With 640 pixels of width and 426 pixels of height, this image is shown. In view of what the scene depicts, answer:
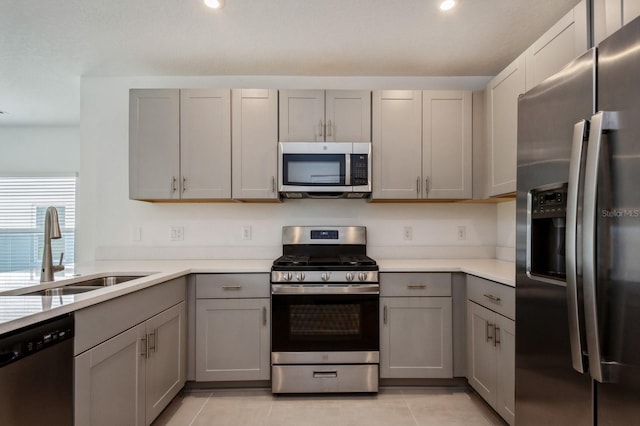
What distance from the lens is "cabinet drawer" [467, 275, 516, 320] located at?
1796 mm

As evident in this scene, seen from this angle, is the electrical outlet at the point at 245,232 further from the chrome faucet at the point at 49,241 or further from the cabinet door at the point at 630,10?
the cabinet door at the point at 630,10

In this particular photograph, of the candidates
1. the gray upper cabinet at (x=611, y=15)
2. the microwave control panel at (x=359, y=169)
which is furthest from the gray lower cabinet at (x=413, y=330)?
the gray upper cabinet at (x=611, y=15)

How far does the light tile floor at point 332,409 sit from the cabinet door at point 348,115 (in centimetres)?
180

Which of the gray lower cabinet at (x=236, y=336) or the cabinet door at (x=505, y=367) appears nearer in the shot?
the cabinet door at (x=505, y=367)

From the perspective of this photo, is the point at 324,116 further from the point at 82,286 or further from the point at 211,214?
the point at 82,286

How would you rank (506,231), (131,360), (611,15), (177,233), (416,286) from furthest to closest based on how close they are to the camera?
(177,233) < (506,231) < (416,286) < (131,360) < (611,15)

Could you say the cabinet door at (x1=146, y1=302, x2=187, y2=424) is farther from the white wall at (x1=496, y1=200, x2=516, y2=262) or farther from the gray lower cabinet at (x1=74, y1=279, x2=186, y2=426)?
the white wall at (x1=496, y1=200, x2=516, y2=262)

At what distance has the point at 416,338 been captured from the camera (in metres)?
2.35

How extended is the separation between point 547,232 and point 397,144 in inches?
57.9

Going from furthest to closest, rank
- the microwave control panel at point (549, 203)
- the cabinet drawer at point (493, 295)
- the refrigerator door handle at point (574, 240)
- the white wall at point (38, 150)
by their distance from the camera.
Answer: the white wall at point (38, 150) → the cabinet drawer at point (493, 295) → the microwave control panel at point (549, 203) → the refrigerator door handle at point (574, 240)

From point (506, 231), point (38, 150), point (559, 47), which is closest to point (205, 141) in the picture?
point (559, 47)

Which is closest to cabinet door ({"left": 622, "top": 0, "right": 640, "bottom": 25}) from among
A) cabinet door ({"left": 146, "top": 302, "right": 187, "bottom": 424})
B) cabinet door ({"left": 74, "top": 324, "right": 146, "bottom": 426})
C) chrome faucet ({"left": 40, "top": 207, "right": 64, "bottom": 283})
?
cabinet door ({"left": 74, "top": 324, "right": 146, "bottom": 426})

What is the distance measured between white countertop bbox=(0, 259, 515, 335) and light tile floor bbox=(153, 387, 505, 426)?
0.83 m

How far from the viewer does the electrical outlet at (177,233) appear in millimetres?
2898
